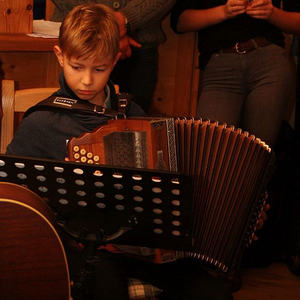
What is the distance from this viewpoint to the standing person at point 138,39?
2.11 meters

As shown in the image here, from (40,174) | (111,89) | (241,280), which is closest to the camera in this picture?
(40,174)

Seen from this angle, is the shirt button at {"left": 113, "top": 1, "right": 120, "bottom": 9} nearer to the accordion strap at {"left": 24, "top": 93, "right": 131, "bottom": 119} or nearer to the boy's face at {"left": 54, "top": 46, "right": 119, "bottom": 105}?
the boy's face at {"left": 54, "top": 46, "right": 119, "bottom": 105}

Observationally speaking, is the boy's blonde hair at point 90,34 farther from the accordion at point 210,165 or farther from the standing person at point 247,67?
the standing person at point 247,67

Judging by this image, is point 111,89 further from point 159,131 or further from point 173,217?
point 173,217

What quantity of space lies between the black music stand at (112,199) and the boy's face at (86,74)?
425 millimetres

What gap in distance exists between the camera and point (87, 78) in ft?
5.28

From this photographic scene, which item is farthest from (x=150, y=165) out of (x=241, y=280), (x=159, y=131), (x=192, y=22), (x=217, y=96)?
(x=241, y=280)

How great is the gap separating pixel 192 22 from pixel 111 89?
64 cm

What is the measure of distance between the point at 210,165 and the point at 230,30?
84 cm

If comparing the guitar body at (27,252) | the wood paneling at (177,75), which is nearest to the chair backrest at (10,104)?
the guitar body at (27,252)

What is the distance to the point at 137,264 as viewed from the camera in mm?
1577

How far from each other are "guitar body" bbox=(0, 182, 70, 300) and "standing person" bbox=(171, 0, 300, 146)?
1.13m

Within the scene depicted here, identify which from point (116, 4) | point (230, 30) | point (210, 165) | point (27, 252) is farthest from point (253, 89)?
point (27, 252)

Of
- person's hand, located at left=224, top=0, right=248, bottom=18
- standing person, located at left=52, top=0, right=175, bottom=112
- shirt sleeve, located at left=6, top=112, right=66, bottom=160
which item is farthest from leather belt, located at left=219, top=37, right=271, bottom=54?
shirt sleeve, located at left=6, top=112, right=66, bottom=160
